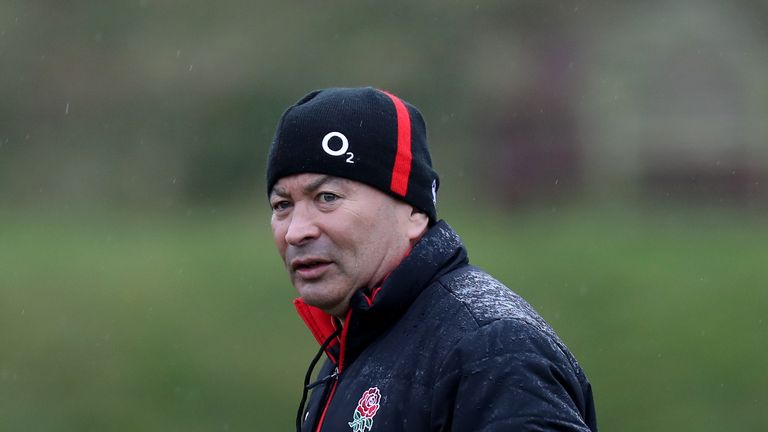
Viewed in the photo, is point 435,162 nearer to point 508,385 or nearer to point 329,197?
point 329,197

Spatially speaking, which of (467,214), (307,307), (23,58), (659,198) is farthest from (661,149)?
(307,307)

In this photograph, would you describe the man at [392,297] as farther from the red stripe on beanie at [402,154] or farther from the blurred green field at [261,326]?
the blurred green field at [261,326]

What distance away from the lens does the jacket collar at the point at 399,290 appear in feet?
10.9

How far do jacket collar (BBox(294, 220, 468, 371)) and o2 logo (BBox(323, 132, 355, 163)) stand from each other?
0.27 m

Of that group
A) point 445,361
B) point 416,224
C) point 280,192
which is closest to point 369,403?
point 445,361

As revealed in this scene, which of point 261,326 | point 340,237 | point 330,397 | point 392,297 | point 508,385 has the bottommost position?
point 261,326

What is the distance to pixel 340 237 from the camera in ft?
11.4

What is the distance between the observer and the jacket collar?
3334 millimetres

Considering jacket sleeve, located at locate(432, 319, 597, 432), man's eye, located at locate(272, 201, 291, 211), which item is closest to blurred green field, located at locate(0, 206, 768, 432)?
man's eye, located at locate(272, 201, 291, 211)

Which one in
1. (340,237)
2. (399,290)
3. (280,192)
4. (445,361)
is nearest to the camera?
(445,361)

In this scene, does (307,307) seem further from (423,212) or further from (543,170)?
(543,170)

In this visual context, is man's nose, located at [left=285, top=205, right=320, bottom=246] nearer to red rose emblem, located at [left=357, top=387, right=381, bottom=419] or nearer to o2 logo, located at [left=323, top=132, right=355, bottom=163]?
o2 logo, located at [left=323, top=132, right=355, bottom=163]

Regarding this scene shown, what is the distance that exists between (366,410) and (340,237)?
0.47 meters

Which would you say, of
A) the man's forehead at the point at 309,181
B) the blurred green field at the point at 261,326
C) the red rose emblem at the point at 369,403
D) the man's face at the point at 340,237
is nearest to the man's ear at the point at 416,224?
the man's face at the point at 340,237
